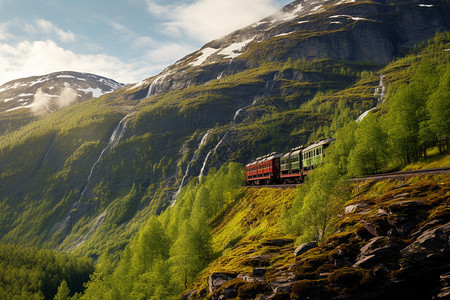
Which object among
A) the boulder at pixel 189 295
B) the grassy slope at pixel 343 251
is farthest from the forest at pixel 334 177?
the boulder at pixel 189 295

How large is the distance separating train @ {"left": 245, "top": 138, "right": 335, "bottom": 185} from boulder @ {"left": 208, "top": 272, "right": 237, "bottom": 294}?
29.1 metres

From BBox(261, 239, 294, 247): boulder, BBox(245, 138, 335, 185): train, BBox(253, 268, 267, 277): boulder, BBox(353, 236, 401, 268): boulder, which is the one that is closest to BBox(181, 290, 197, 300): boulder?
BBox(261, 239, 294, 247): boulder

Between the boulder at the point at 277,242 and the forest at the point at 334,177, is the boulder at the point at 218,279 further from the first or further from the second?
the forest at the point at 334,177

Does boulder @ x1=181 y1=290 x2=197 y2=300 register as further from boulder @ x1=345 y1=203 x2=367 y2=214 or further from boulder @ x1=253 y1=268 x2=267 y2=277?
boulder @ x1=345 y1=203 x2=367 y2=214

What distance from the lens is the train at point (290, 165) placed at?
58.2m

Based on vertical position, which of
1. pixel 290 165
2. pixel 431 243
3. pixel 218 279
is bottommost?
pixel 218 279

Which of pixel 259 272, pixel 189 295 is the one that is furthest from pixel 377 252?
pixel 189 295

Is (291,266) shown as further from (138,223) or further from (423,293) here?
(138,223)

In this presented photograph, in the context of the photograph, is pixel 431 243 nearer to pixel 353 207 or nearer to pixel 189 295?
pixel 353 207

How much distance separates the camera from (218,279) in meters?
34.8

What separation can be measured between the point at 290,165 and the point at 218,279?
41.9 m

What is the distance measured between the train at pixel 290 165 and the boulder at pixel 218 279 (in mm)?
29148

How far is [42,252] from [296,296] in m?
160

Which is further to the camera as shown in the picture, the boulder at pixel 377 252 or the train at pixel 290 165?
the train at pixel 290 165
